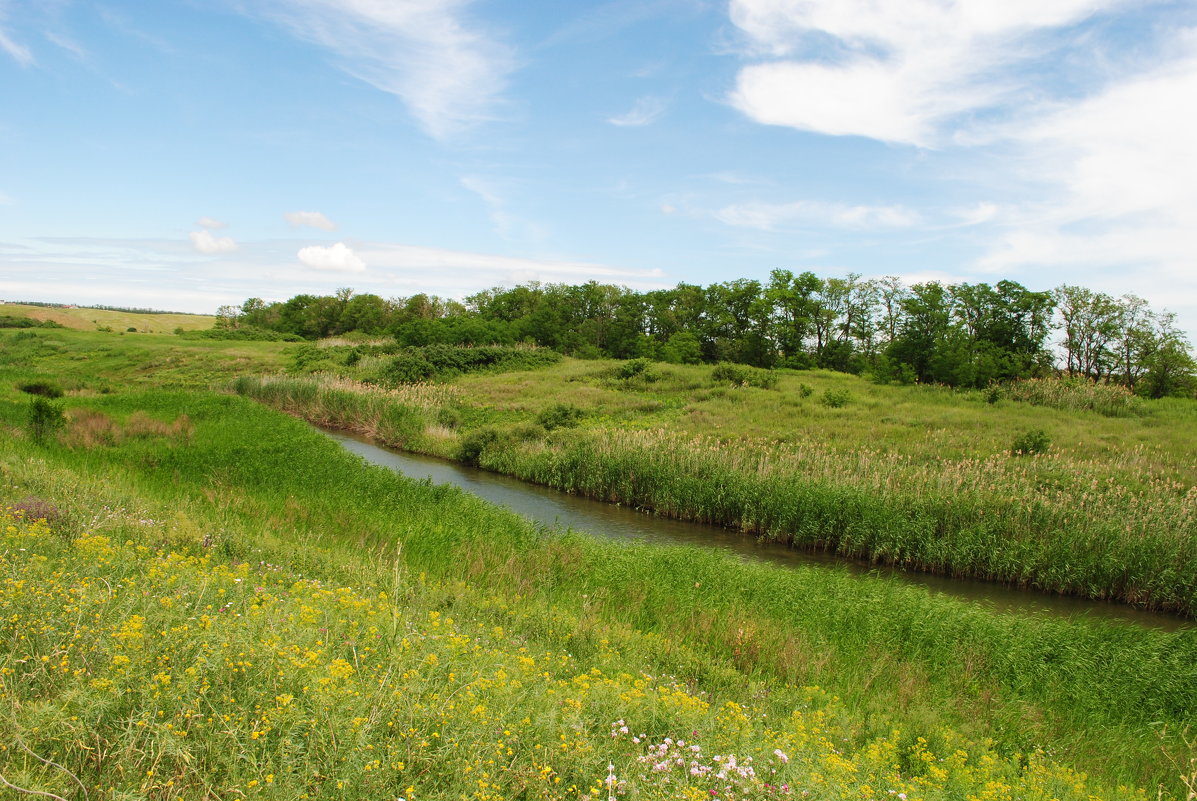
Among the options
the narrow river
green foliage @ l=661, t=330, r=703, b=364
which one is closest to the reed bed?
the narrow river

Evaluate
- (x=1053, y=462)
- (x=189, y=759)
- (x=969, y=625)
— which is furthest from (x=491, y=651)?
(x=1053, y=462)

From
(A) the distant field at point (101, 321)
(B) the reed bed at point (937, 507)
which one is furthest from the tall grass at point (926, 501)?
(A) the distant field at point (101, 321)

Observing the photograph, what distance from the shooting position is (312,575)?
8.24 meters

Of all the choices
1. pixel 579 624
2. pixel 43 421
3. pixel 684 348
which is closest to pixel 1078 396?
pixel 579 624

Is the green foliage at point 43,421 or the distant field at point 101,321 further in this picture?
the distant field at point 101,321

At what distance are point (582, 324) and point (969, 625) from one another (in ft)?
201

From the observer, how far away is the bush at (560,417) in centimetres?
2747

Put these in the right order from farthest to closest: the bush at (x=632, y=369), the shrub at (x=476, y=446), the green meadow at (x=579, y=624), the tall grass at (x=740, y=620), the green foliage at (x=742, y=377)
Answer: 1. the bush at (x=632, y=369)
2. the green foliage at (x=742, y=377)
3. the shrub at (x=476, y=446)
4. the tall grass at (x=740, y=620)
5. the green meadow at (x=579, y=624)

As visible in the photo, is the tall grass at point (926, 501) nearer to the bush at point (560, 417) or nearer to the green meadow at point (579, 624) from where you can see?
the green meadow at point (579, 624)

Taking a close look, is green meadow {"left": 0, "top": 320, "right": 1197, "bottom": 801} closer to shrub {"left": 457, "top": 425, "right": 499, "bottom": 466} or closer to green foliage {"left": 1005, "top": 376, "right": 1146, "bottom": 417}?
shrub {"left": 457, "top": 425, "right": 499, "bottom": 466}

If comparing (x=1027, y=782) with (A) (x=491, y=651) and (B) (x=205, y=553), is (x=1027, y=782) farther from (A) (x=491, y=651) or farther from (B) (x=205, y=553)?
(B) (x=205, y=553)

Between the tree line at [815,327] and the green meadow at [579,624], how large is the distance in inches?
719

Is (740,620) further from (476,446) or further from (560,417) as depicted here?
(560,417)

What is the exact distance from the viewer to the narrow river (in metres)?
13.6
